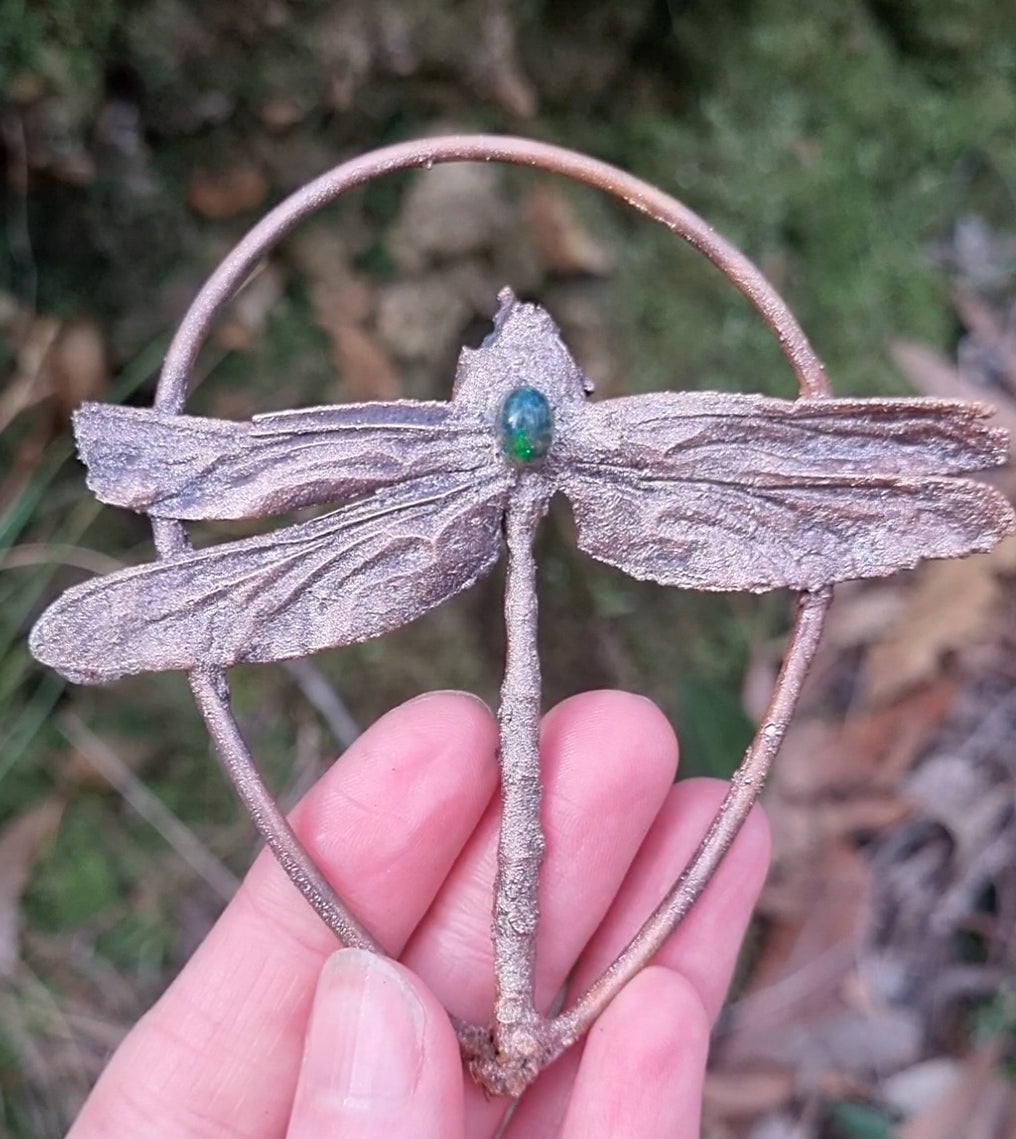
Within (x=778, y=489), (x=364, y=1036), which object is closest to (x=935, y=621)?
(x=778, y=489)

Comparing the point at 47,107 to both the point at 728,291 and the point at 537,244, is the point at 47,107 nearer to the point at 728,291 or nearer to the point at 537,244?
the point at 537,244

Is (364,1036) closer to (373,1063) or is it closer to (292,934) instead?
(373,1063)

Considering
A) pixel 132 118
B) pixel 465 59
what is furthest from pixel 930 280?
pixel 132 118

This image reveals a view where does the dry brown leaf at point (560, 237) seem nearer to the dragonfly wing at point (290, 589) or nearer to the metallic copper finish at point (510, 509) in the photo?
the metallic copper finish at point (510, 509)

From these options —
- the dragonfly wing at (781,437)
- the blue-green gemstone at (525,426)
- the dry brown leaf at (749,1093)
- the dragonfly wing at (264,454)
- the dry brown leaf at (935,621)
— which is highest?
the dry brown leaf at (935,621)

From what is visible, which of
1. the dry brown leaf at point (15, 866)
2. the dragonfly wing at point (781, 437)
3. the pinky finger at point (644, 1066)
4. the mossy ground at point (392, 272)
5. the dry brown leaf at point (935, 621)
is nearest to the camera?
the pinky finger at point (644, 1066)

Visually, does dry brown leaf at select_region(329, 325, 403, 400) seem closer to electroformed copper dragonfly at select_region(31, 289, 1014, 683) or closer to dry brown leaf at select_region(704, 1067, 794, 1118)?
electroformed copper dragonfly at select_region(31, 289, 1014, 683)

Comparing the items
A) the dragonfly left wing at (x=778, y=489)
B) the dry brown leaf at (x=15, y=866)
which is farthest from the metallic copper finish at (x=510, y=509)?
the dry brown leaf at (x=15, y=866)
